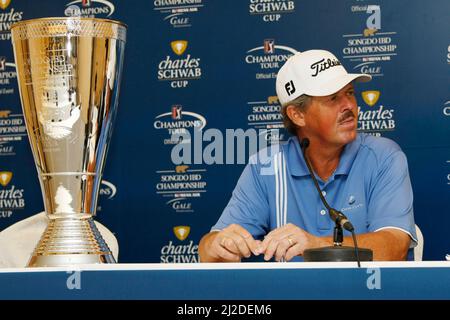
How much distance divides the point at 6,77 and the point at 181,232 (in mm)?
1172

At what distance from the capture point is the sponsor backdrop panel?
11.3 feet

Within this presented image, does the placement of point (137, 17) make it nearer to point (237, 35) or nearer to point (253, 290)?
point (237, 35)

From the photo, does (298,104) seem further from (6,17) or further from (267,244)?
(6,17)

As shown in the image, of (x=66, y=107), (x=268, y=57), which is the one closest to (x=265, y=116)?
(x=268, y=57)

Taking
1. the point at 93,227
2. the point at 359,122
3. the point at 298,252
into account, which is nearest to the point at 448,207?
the point at 359,122

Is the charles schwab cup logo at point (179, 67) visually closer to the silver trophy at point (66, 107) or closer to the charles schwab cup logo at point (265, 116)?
the charles schwab cup logo at point (265, 116)

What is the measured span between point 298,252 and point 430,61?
1.98m

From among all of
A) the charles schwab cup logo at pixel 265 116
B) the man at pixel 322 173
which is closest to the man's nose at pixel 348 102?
the man at pixel 322 173

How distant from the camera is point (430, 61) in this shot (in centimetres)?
343

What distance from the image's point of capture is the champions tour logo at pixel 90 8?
12.6 ft

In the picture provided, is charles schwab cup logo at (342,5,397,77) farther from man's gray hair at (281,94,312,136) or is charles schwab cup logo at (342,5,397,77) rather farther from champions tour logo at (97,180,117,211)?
champions tour logo at (97,180,117,211)

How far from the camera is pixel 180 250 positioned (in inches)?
146

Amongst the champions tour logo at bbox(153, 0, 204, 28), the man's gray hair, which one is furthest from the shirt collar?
the champions tour logo at bbox(153, 0, 204, 28)

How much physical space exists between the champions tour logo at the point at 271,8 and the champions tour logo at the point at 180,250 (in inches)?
40.2
